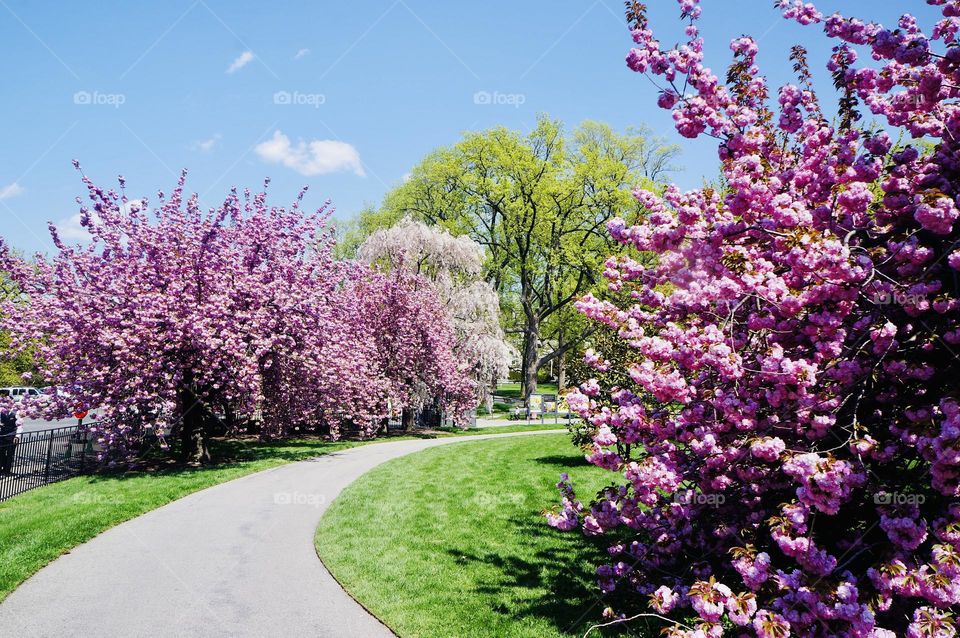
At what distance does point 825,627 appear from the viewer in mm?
3865

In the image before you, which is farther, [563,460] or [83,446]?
[563,460]

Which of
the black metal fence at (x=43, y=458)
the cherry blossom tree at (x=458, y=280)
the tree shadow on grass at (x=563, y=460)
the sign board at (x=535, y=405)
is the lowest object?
the tree shadow on grass at (x=563, y=460)

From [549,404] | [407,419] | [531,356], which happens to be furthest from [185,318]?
[531,356]

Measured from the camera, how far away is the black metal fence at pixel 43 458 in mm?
12834

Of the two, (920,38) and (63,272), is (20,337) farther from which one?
(920,38)

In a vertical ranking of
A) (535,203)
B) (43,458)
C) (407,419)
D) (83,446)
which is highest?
(535,203)

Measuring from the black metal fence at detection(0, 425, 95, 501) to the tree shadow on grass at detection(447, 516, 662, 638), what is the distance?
427 inches

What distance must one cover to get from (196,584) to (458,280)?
874 inches

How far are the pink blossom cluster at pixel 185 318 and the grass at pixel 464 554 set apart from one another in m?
4.62

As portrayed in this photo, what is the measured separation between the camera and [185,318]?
1440 cm

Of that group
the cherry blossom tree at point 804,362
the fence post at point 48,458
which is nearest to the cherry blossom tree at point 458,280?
the fence post at point 48,458

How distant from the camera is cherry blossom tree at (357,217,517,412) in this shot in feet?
89.7

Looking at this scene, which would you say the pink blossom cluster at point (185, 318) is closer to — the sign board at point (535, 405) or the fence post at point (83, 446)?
the fence post at point (83, 446)

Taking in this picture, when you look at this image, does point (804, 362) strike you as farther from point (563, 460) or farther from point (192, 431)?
point (192, 431)
